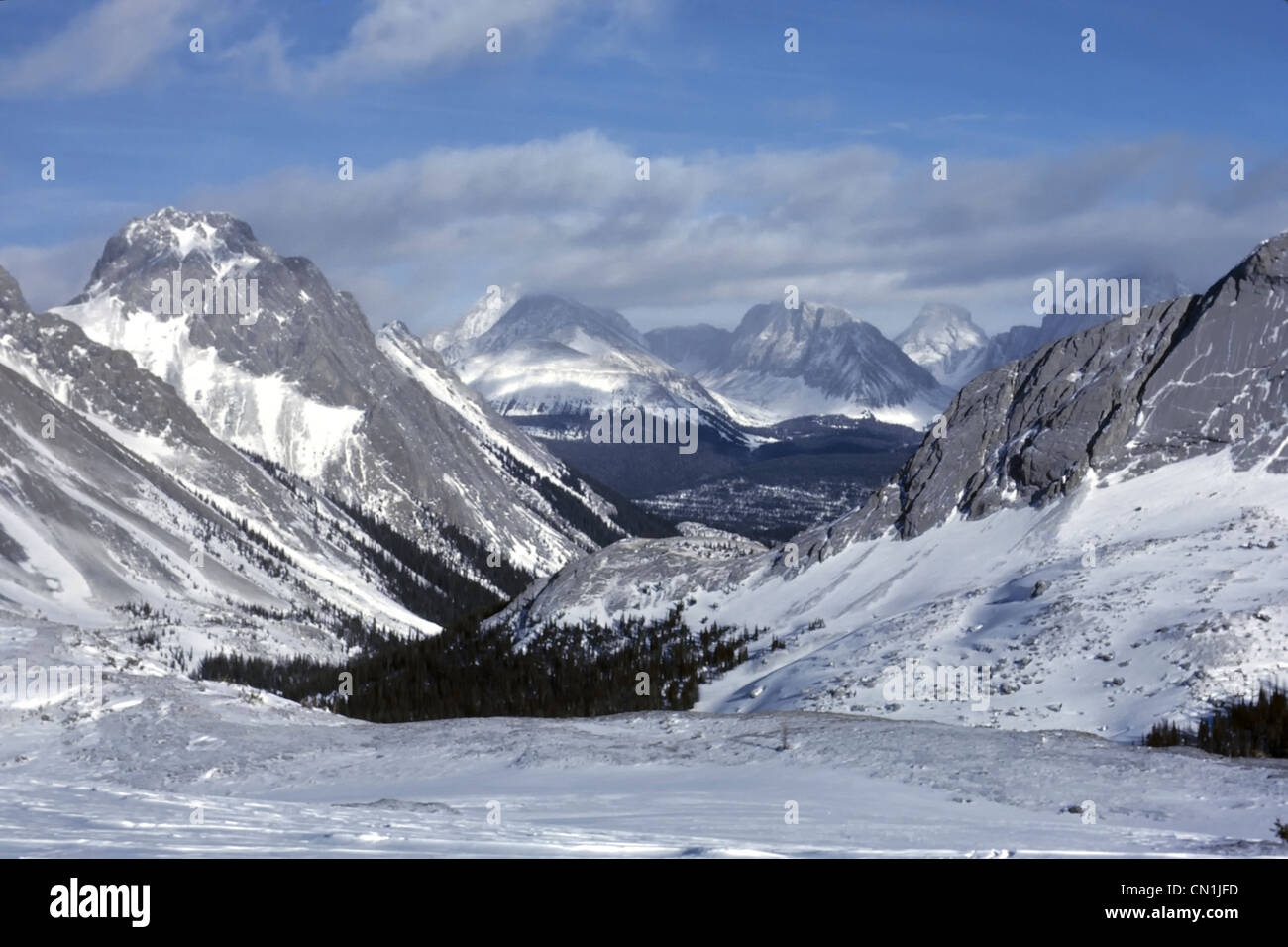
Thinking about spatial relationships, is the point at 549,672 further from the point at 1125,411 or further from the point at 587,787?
the point at 587,787

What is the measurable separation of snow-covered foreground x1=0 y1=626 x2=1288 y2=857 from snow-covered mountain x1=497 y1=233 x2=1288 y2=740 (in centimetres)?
1249

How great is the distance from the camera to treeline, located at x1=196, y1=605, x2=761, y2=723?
64.7 metres

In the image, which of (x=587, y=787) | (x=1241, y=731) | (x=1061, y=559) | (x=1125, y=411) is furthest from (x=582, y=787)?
(x=1125, y=411)

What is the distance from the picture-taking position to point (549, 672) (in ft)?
248

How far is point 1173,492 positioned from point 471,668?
48.2 meters

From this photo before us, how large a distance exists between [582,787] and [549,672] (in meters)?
50.0

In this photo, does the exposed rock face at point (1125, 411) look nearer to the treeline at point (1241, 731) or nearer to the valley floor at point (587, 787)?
the treeline at point (1241, 731)

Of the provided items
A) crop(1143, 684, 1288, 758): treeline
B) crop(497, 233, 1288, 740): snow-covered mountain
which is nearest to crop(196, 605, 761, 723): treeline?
crop(497, 233, 1288, 740): snow-covered mountain

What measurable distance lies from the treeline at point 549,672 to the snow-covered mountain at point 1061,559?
102 inches

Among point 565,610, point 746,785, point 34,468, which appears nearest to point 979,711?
point 746,785

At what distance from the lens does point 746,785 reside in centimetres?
2570

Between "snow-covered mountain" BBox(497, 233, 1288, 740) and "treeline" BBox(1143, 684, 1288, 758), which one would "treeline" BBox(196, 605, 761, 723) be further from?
"treeline" BBox(1143, 684, 1288, 758)
